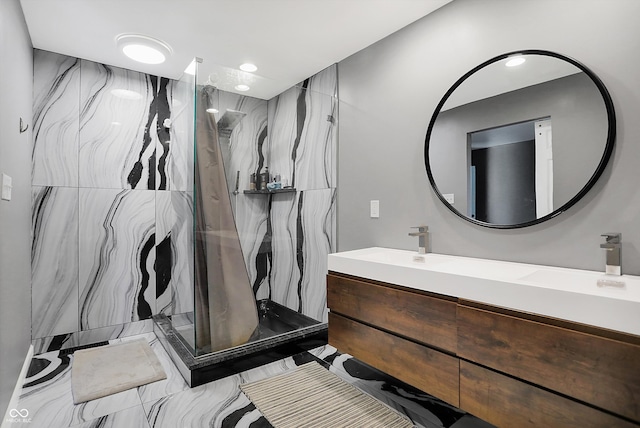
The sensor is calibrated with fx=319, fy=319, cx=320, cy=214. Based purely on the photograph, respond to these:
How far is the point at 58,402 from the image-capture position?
1860 mm

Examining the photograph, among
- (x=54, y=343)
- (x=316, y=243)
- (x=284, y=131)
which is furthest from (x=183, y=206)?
(x=54, y=343)

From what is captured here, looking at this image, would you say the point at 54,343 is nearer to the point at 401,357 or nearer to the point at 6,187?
the point at 6,187

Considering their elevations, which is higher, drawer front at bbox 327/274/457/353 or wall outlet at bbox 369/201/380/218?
wall outlet at bbox 369/201/380/218

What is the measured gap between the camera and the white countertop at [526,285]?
999 mm

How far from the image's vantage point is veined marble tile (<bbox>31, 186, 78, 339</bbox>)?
2.54 metres

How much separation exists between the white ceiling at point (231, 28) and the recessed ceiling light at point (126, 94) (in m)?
0.26

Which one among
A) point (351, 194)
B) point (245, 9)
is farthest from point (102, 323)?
point (245, 9)

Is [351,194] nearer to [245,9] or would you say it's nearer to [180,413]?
[245,9]

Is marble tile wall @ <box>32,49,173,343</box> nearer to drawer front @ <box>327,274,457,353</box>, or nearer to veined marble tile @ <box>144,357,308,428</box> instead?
veined marble tile @ <box>144,357,308,428</box>

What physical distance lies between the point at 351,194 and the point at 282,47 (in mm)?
1258

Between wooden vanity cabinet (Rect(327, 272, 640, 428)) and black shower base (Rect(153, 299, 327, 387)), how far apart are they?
791 mm

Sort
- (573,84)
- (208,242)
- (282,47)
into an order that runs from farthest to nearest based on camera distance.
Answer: (282,47) < (208,242) < (573,84)

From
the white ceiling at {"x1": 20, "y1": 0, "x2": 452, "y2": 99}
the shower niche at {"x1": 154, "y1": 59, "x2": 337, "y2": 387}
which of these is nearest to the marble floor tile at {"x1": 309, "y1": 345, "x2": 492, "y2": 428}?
the shower niche at {"x1": 154, "y1": 59, "x2": 337, "y2": 387}

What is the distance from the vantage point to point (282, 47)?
2.46 m
